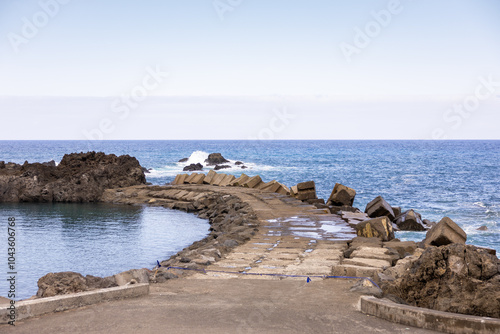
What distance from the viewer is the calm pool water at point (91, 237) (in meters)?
12.6

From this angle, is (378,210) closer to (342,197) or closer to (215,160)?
(342,197)

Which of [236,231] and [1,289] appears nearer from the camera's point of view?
[1,289]

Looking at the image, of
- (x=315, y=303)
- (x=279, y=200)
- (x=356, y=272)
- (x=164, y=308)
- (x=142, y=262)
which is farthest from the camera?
(x=279, y=200)

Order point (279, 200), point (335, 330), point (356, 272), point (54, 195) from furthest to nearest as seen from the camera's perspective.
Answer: point (54, 195) < point (279, 200) < point (356, 272) < point (335, 330)

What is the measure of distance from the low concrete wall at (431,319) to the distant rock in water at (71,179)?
24767 millimetres

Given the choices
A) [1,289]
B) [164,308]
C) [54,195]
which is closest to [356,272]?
[164,308]

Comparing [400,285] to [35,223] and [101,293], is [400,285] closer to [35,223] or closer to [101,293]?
[101,293]

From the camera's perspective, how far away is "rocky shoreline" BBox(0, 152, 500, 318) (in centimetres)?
573

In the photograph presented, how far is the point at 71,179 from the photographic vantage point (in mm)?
28922

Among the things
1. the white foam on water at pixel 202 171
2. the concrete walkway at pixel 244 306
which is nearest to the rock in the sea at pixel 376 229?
the concrete walkway at pixel 244 306

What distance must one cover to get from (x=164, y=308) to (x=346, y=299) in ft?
7.50

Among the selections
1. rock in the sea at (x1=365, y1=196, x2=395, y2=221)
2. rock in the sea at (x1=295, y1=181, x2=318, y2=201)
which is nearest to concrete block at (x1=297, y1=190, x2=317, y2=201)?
rock in the sea at (x1=295, y1=181, x2=318, y2=201)

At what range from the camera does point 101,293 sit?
19.9 feet

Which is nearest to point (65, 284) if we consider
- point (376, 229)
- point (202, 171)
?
point (376, 229)
